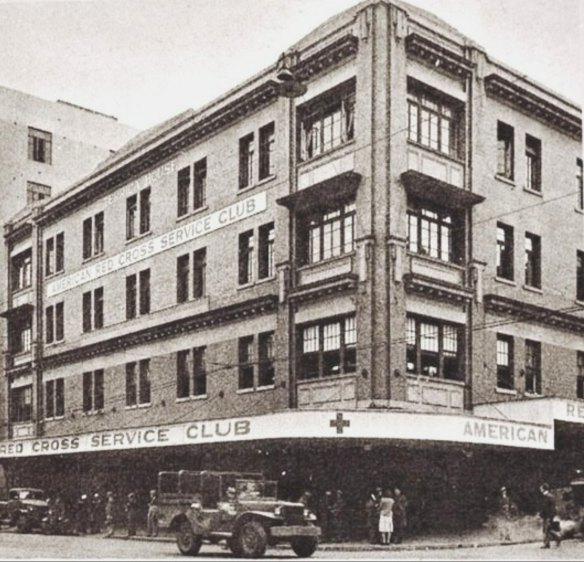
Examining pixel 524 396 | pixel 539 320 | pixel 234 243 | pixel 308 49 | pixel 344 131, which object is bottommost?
pixel 524 396

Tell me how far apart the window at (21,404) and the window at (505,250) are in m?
18.3

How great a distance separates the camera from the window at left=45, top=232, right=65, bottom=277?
35.3m

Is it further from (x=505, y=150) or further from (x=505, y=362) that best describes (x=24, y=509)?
(x=505, y=150)

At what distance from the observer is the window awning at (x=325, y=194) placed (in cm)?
2333

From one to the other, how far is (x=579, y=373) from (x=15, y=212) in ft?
72.8

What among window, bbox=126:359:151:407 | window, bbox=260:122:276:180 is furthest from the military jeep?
window, bbox=126:359:151:407

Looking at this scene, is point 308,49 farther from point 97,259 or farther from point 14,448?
point 14,448

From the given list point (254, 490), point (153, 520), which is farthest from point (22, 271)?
point (254, 490)

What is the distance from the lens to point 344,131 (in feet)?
78.3

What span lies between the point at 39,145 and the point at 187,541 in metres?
23.2

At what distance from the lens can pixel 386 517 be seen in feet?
68.2

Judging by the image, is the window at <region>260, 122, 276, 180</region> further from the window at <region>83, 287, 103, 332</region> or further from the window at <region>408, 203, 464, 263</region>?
the window at <region>83, 287, 103, 332</region>

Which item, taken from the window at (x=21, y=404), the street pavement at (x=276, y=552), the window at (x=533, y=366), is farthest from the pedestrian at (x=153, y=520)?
the window at (x=21, y=404)

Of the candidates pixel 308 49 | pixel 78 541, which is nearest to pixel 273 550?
pixel 78 541
